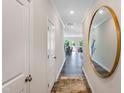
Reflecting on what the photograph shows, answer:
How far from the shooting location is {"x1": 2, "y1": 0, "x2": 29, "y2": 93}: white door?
1.18 meters

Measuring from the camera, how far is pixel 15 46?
4.47 ft

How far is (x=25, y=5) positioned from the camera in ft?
5.44

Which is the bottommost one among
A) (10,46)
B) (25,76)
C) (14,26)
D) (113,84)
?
(113,84)

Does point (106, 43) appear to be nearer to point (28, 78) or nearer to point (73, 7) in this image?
point (28, 78)

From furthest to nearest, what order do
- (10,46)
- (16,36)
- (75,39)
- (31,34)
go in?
1. (75,39)
2. (31,34)
3. (16,36)
4. (10,46)

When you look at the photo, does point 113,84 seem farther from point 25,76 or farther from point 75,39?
point 75,39

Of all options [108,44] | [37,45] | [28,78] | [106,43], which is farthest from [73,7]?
[28,78]

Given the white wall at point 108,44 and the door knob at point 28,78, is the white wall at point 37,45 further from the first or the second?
the white wall at point 108,44

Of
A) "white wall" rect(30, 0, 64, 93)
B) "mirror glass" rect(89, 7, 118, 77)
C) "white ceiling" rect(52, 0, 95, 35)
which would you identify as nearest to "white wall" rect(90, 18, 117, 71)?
"mirror glass" rect(89, 7, 118, 77)

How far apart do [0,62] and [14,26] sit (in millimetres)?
477

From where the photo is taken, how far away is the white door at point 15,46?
3.88ft

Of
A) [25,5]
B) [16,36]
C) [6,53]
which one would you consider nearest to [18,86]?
[6,53]

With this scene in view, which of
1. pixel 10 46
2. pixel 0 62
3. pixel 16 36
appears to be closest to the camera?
pixel 0 62

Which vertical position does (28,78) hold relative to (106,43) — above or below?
below
